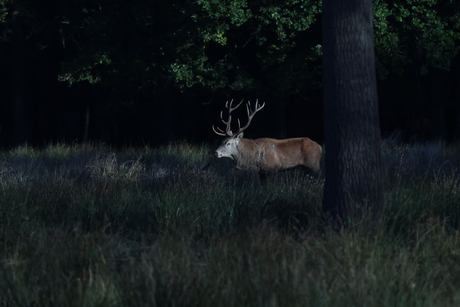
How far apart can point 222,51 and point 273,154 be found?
437 inches

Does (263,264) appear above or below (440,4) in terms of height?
below

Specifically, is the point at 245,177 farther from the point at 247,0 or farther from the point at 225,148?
the point at 247,0

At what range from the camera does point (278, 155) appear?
13.4 m

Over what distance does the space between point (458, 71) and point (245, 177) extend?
1392cm

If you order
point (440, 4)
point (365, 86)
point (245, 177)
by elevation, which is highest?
point (440, 4)

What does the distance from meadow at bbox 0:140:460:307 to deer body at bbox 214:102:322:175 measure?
4119mm

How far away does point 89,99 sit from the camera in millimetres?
31844

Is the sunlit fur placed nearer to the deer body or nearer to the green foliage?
the deer body

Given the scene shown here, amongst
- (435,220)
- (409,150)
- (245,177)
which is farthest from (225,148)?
(435,220)

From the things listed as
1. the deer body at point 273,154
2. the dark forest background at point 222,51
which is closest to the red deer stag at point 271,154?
the deer body at point 273,154

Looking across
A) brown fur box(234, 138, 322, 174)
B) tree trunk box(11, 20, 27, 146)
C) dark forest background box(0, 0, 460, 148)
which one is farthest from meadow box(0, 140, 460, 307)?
tree trunk box(11, 20, 27, 146)

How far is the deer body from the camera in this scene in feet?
43.6

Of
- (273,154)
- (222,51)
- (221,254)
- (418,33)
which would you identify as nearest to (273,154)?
(273,154)

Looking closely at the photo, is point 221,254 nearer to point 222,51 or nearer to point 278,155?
point 278,155
